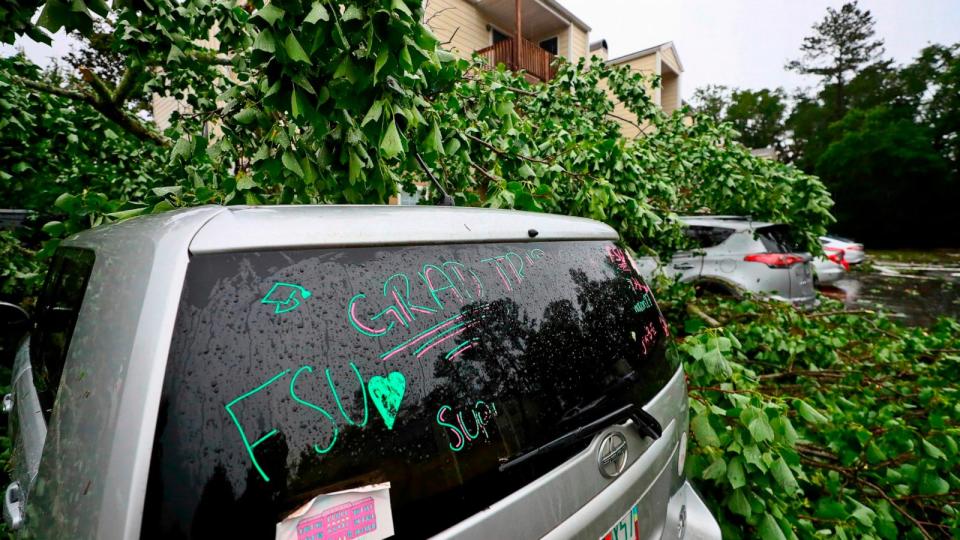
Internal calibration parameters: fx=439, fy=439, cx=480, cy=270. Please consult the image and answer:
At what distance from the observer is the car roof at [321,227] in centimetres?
98

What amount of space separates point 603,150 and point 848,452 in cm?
257

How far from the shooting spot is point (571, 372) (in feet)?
4.42

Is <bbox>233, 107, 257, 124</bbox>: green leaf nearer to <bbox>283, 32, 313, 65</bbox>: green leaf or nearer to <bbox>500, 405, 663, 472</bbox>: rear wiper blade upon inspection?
<bbox>283, 32, 313, 65</bbox>: green leaf

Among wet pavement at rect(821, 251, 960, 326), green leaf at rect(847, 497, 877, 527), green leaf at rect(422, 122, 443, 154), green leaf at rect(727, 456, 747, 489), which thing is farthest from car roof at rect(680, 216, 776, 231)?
green leaf at rect(422, 122, 443, 154)

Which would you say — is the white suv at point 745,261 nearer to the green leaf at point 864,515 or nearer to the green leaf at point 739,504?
the green leaf at point 864,515

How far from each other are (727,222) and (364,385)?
23.7ft

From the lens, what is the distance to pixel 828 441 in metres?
2.82

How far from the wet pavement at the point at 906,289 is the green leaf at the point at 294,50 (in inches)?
319

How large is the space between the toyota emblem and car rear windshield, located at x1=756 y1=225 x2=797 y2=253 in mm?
6180

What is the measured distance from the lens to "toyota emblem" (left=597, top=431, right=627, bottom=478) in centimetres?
127

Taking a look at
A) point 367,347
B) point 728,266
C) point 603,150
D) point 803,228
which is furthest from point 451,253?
point 803,228

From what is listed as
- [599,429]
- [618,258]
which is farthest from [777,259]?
[599,429]

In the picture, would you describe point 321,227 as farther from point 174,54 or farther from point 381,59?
point 174,54

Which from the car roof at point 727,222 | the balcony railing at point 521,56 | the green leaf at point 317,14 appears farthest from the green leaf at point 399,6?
the balcony railing at point 521,56
